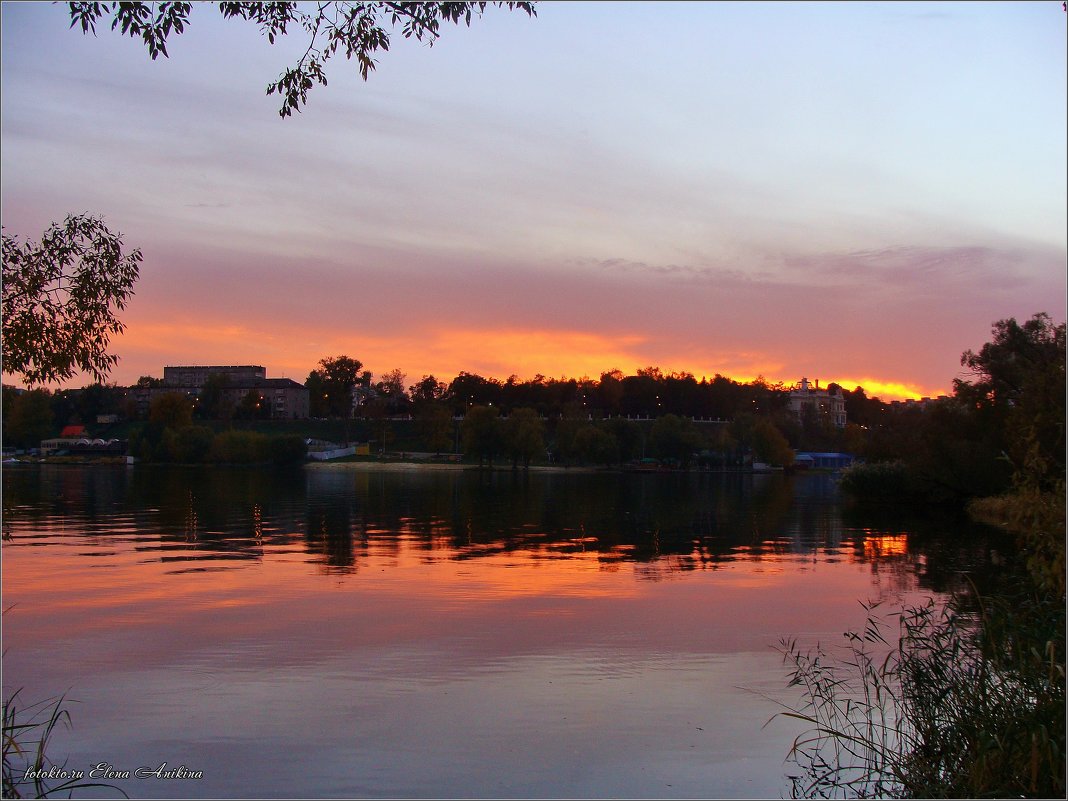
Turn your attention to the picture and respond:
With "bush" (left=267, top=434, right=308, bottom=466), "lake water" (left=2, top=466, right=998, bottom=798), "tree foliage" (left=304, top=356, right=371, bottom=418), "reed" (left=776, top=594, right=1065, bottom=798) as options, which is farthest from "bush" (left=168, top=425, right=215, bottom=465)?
"reed" (left=776, top=594, right=1065, bottom=798)

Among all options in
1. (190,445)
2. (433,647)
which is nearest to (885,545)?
(433,647)

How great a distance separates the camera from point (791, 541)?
3397cm

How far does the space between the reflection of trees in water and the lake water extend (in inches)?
12.5

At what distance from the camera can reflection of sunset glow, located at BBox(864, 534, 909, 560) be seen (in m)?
29.8

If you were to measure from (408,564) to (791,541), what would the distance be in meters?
14.9

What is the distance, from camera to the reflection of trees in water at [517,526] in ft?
92.5

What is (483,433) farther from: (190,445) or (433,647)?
(433,647)

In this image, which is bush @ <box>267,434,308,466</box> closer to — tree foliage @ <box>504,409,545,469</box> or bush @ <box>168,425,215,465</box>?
bush @ <box>168,425,215,465</box>

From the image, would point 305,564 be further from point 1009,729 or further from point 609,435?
point 609,435

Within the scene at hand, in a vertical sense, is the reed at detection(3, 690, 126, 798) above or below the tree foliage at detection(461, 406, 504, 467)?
below

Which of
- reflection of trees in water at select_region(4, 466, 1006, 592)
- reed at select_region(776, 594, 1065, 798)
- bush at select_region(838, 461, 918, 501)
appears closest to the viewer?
reed at select_region(776, 594, 1065, 798)

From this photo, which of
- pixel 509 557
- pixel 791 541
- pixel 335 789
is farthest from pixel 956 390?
pixel 335 789

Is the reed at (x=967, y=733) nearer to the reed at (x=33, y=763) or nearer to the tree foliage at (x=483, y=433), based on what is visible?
the reed at (x=33, y=763)

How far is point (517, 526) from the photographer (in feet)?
123
